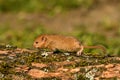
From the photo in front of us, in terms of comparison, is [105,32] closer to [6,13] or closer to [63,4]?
[63,4]

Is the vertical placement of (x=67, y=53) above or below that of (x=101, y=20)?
below

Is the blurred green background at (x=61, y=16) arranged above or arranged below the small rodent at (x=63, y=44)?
above

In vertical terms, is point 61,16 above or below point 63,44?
above

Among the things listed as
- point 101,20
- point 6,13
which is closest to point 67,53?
point 101,20

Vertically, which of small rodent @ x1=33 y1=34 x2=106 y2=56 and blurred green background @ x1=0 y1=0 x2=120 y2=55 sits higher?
blurred green background @ x1=0 y1=0 x2=120 y2=55

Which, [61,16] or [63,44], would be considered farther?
[61,16]

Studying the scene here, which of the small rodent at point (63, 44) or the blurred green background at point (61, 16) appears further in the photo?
the blurred green background at point (61, 16)

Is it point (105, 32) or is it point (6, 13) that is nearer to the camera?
point (105, 32)

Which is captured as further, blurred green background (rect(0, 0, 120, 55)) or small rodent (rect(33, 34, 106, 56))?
blurred green background (rect(0, 0, 120, 55))
